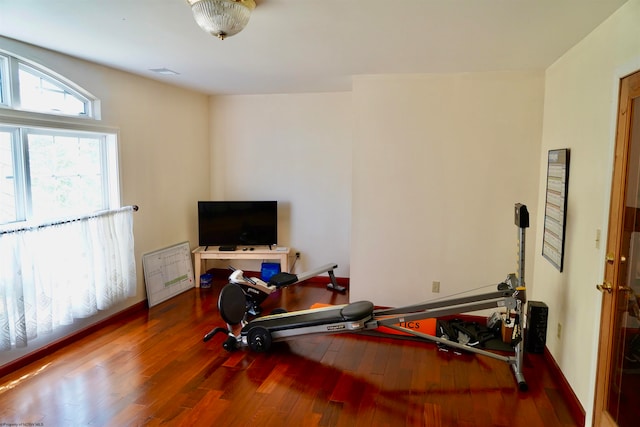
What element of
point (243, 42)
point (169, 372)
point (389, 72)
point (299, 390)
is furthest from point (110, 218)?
point (389, 72)

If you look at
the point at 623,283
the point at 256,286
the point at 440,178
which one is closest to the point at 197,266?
the point at 256,286

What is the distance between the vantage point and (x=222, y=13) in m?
2.15

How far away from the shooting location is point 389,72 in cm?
402

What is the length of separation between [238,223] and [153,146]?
1.39m

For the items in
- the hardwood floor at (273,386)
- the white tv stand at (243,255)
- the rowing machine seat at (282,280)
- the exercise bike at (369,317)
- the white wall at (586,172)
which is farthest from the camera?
the white tv stand at (243,255)

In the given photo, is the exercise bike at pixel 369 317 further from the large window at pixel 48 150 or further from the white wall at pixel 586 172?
the large window at pixel 48 150

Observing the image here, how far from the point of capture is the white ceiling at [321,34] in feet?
7.57

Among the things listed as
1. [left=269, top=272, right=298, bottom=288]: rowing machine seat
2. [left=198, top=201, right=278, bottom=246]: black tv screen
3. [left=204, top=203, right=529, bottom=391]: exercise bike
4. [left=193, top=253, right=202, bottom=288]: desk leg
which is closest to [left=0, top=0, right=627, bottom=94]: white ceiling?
[left=204, top=203, right=529, bottom=391]: exercise bike

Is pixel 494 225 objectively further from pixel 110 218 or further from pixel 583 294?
pixel 110 218

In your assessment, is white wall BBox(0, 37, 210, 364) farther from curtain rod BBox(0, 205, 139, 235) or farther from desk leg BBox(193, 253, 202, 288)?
desk leg BBox(193, 253, 202, 288)

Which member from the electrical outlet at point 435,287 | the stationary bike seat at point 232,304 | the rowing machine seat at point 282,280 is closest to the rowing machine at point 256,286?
the rowing machine seat at point 282,280

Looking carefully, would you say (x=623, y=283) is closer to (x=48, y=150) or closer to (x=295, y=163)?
(x=295, y=163)

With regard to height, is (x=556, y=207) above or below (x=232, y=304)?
above

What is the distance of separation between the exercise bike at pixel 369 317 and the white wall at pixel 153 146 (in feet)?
4.68
